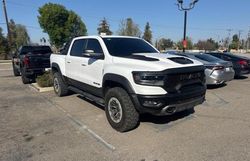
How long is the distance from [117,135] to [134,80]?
3.95ft

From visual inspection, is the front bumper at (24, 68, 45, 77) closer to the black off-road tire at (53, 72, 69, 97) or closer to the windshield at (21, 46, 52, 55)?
the windshield at (21, 46, 52, 55)

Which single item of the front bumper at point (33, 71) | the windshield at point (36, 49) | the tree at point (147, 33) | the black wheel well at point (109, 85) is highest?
the tree at point (147, 33)

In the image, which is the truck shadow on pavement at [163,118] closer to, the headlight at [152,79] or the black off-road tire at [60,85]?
the headlight at [152,79]

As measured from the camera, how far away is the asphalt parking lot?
3.74 meters

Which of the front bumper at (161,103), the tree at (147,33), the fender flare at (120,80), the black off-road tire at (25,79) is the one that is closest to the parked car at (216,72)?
the front bumper at (161,103)

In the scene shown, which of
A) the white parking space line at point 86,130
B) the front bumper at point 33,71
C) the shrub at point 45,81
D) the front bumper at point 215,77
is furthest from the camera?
the front bumper at point 33,71

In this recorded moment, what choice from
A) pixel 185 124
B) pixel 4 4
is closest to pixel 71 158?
pixel 185 124

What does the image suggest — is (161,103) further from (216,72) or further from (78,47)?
(216,72)

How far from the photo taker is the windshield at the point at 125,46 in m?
5.17

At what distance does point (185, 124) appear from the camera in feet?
16.6

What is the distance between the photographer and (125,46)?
5.46 meters

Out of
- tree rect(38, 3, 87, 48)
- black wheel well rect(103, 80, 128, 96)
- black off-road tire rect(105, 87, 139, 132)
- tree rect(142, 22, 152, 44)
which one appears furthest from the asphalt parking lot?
tree rect(142, 22, 152, 44)

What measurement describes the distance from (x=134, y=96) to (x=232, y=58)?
9976 mm

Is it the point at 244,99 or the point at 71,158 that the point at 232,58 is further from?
the point at 71,158
